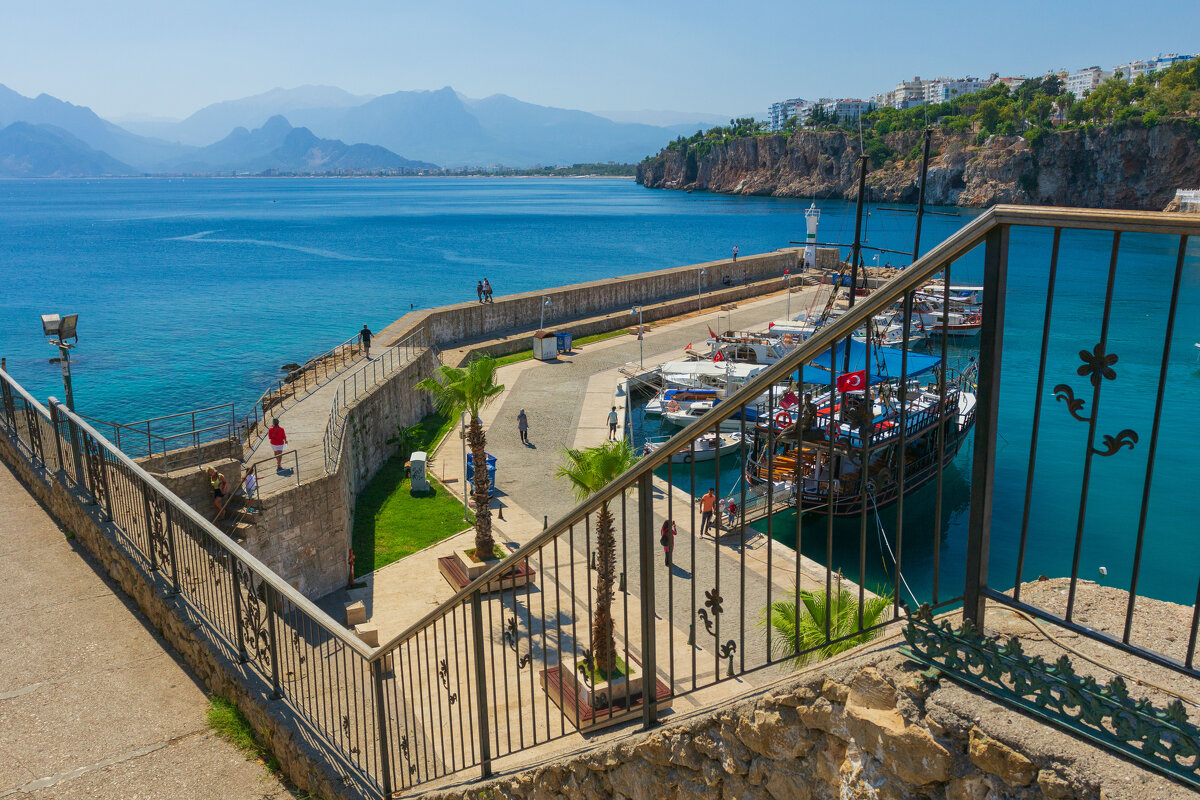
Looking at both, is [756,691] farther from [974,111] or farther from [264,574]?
[974,111]

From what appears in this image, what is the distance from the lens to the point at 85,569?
26.4 ft

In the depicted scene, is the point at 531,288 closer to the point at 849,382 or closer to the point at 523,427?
the point at 523,427

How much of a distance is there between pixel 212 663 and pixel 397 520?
45.2 ft

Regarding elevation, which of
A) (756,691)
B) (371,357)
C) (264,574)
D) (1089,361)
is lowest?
(371,357)

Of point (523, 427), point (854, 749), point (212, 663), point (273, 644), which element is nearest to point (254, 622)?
point (273, 644)

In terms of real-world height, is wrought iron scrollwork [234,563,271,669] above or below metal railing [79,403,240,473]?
above

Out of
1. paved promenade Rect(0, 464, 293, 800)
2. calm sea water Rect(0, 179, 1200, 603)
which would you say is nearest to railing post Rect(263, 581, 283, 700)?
paved promenade Rect(0, 464, 293, 800)

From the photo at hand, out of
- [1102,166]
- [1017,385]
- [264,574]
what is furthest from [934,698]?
[1102,166]

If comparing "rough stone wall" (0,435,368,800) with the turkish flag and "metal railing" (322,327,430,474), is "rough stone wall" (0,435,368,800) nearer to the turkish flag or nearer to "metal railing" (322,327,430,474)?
the turkish flag

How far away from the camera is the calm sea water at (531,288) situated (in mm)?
22516

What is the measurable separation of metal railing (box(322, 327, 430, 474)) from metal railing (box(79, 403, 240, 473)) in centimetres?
188

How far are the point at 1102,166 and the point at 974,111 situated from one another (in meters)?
41.7

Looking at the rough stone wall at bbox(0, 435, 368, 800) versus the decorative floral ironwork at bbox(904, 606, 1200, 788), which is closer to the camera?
the decorative floral ironwork at bbox(904, 606, 1200, 788)

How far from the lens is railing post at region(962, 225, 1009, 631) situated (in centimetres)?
257
